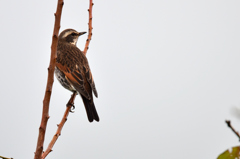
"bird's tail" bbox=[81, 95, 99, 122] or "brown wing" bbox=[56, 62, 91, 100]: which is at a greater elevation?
"brown wing" bbox=[56, 62, 91, 100]

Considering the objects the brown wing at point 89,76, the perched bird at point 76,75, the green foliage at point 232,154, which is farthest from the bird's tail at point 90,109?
the green foliage at point 232,154

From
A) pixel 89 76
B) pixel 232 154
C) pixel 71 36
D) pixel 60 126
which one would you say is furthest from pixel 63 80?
pixel 232 154

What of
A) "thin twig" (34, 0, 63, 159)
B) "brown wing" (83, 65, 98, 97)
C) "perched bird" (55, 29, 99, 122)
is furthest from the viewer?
"brown wing" (83, 65, 98, 97)

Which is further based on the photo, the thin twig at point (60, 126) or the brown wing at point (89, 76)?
the brown wing at point (89, 76)

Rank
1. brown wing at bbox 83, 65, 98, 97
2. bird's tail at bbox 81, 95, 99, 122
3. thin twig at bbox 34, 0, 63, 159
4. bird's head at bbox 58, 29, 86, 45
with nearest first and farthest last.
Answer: thin twig at bbox 34, 0, 63, 159 → bird's tail at bbox 81, 95, 99, 122 → brown wing at bbox 83, 65, 98, 97 → bird's head at bbox 58, 29, 86, 45

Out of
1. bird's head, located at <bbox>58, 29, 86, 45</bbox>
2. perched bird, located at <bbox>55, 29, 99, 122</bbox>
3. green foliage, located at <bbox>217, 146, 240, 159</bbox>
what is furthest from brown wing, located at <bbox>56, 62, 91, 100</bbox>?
green foliage, located at <bbox>217, 146, 240, 159</bbox>

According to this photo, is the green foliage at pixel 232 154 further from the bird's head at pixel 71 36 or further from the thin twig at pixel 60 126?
the bird's head at pixel 71 36

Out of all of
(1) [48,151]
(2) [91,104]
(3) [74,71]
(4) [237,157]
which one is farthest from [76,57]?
(4) [237,157]

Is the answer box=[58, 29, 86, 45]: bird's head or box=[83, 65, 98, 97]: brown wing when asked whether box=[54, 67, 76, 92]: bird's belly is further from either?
box=[58, 29, 86, 45]: bird's head

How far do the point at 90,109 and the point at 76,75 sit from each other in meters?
0.89

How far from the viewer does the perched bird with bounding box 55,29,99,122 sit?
5957mm

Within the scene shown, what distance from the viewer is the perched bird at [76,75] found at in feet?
19.5

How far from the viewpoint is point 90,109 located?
5836 mm

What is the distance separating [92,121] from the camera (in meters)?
5.73
